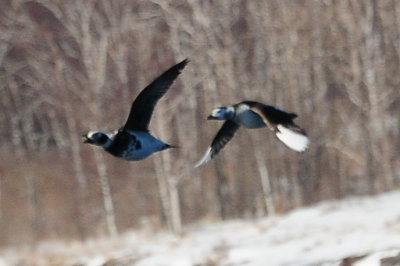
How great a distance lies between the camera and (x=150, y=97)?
600cm

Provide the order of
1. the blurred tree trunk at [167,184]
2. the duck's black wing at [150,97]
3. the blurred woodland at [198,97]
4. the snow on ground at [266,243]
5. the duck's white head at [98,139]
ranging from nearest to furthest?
the duck's white head at [98,139] → the duck's black wing at [150,97] → the snow on ground at [266,243] → the blurred tree trunk at [167,184] → the blurred woodland at [198,97]

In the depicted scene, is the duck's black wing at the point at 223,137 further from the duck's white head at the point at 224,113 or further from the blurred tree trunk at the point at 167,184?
the blurred tree trunk at the point at 167,184

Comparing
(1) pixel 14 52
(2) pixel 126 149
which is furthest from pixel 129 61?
(2) pixel 126 149

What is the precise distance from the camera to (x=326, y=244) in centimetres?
1157

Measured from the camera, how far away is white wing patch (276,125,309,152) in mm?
5473

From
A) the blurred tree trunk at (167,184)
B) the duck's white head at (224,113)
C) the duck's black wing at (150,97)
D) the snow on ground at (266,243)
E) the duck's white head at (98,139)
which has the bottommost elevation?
the snow on ground at (266,243)

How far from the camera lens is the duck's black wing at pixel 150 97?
591 centimetres

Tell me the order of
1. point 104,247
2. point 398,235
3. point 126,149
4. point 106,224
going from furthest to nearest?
point 106,224 < point 104,247 < point 398,235 < point 126,149

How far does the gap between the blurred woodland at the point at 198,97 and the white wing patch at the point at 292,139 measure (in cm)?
1107

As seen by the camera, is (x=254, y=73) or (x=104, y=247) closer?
(x=104, y=247)

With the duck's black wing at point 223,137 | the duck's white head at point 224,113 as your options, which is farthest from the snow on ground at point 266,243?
the duck's white head at point 224,113

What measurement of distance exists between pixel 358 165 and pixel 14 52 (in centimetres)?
618

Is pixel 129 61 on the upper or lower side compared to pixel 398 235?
upper

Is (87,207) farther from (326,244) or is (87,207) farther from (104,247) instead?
(326,244)
